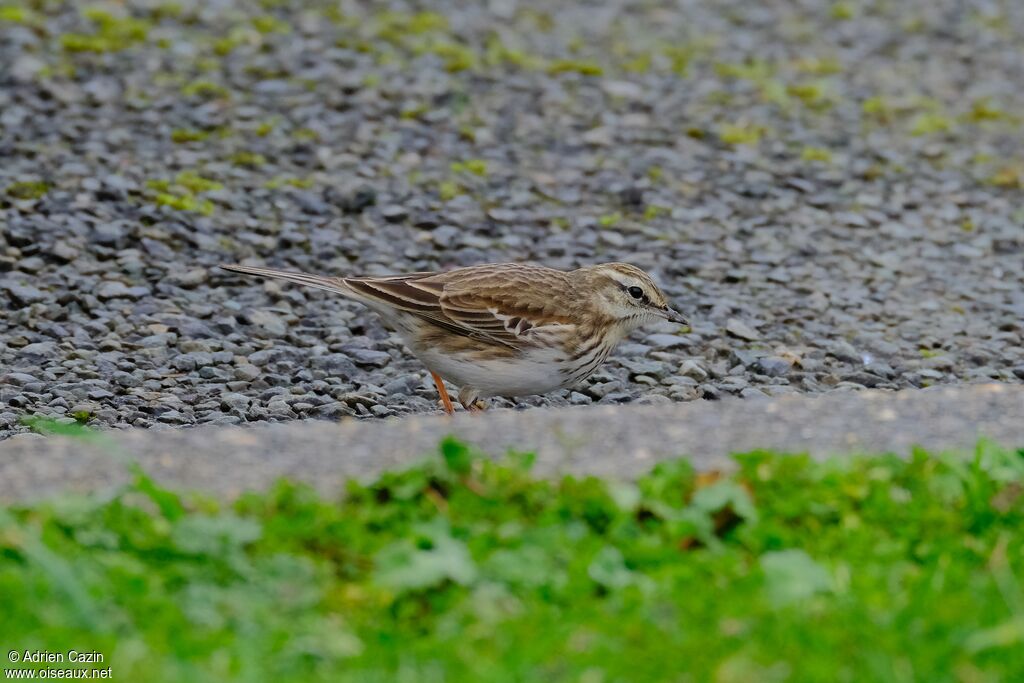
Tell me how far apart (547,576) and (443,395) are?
3.02 metres

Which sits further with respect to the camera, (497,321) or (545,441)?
(497,321)

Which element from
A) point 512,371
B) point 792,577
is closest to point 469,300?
point 512,371

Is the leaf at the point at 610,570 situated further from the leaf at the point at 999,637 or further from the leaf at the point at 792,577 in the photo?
the leaf at the point at 999,637

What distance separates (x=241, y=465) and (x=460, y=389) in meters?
2.35

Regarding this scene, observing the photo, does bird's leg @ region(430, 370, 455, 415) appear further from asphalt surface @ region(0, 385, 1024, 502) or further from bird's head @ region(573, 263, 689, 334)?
asphalt surface @ region(0, 385, 1024, 502)

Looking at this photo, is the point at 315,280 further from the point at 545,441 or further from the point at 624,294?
the point at 545,441

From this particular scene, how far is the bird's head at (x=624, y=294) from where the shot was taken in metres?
7.30

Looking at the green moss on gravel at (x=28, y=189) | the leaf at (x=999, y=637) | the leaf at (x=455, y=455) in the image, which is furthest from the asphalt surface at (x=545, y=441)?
the green moss on gravel at (x=28, y=189)

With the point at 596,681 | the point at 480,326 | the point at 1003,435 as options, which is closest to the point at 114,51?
the point at 480,326

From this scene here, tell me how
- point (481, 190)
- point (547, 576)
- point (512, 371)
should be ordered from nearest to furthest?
point (547, 576), point (512, 371), point (481, 190)

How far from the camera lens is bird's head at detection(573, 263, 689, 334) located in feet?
24.0

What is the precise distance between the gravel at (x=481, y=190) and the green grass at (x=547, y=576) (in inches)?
101

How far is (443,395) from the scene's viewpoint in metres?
7.24

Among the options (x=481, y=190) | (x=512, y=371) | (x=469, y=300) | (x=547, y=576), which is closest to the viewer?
(x=547, y=576)
